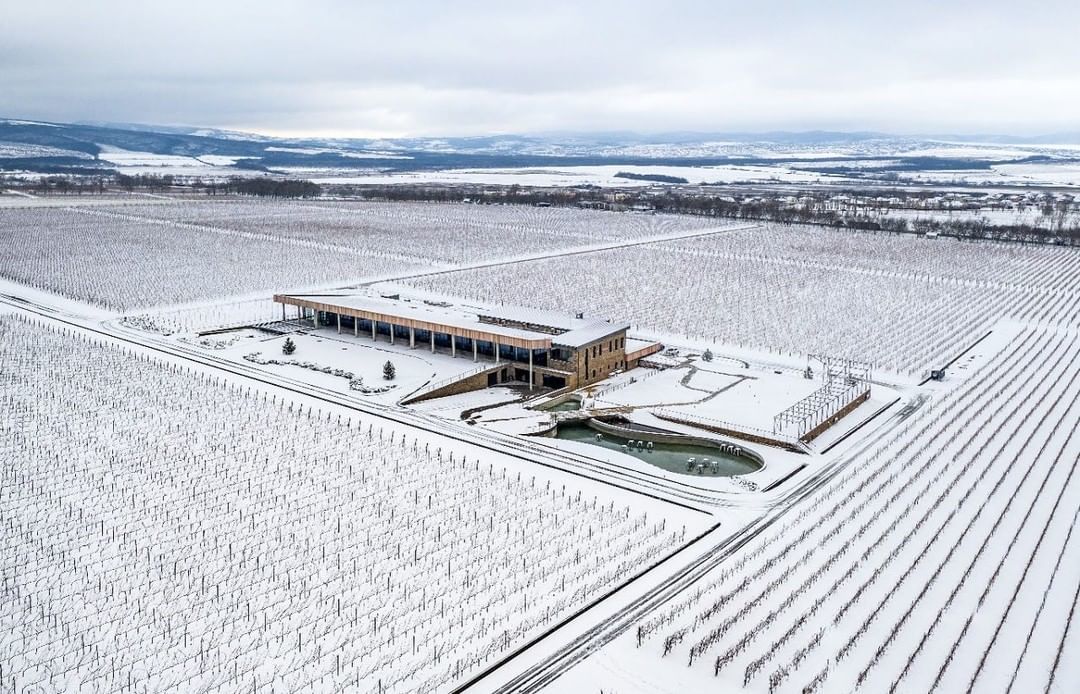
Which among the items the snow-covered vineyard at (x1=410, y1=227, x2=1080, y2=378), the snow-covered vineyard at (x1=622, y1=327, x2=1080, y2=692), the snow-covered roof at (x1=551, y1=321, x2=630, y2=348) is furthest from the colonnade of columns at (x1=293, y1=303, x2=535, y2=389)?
the snow-covered vineyard at (x1=622, y1=327, x2=1080, y2=692)

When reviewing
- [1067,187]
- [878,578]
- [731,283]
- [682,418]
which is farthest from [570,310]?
[1067,187]

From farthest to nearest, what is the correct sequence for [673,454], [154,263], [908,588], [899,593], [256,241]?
1. [256,241]
2. [154,263]
3. [673,454]
4. [908,588]
5. [899,593]

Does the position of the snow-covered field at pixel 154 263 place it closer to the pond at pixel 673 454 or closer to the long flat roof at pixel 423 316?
the long flat roof at pixel 423 316

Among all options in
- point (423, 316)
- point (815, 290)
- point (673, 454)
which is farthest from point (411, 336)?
point (815, 290)

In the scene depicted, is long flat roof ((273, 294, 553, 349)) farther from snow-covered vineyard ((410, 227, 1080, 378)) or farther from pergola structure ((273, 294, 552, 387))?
snow-covered vineyard ((410, 227, 1080, 378))

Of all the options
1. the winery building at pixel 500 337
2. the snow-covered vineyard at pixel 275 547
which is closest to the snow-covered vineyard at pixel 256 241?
the winery building at pixel 500 337

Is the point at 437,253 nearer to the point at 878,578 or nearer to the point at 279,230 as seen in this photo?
the point at 279,230

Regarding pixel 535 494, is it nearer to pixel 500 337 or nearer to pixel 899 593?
pixel 899 593
